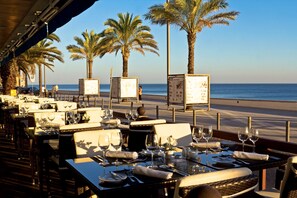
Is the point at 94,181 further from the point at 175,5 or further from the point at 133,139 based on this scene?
the point at 175,5

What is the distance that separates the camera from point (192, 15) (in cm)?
2017

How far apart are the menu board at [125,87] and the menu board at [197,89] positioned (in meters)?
5.83

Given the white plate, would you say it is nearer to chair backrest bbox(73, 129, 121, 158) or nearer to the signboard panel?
chair backrest bbox(73, 129, 121, 158)

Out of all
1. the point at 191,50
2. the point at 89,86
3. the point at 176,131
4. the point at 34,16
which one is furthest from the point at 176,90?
the point at 176,131

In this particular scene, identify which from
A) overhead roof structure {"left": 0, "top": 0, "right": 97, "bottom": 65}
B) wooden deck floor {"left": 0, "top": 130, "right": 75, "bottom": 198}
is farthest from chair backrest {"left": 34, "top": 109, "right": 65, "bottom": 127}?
overhead roof structure {"left": 0, "top": 0, "right": 97, "bottom": 65}

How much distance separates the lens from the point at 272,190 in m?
3.74

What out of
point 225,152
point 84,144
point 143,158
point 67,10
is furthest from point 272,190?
point 67,10

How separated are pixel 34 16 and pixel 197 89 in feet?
33.0

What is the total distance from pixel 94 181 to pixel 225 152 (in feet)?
5.71

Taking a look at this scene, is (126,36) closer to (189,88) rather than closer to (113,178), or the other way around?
(189,88)

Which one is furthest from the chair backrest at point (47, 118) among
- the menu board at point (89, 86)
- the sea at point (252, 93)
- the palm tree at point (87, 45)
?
the sea at point (252, 93)

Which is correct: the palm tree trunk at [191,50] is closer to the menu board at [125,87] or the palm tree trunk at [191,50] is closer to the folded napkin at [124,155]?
the menu board at [125,87]

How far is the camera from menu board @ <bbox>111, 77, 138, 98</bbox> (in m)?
22.0

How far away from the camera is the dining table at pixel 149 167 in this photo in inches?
111
